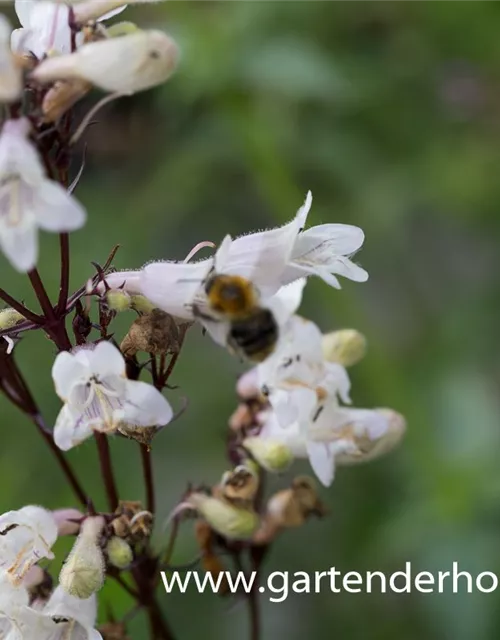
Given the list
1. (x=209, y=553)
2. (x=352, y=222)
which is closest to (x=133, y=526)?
(x=209, y=553)

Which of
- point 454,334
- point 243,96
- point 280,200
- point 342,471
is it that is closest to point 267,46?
point 243,96

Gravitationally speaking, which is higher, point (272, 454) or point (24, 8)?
point (24, 8)

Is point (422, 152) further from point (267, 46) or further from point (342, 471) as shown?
point (342, 471)

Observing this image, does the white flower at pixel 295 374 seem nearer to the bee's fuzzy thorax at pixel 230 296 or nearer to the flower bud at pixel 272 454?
the flower bud at pixel 272 454

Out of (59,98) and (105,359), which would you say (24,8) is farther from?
(105,359)

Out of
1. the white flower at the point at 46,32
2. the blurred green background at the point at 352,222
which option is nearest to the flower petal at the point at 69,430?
the white flower at the point at 46,32

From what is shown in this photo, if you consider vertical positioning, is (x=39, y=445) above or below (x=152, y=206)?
below
